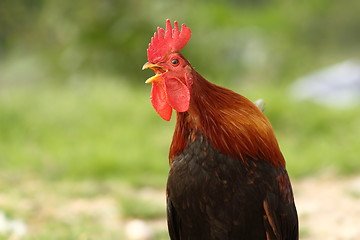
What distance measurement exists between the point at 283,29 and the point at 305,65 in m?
0.94

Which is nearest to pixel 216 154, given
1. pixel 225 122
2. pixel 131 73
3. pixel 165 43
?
pixel 225 122

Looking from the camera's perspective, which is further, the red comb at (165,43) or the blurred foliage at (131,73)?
the blurred foliage at (131,73)

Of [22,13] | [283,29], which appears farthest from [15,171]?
[283,29]

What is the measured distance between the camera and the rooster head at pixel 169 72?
2.67 m

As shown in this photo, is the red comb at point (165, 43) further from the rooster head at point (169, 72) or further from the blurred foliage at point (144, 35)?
the blurred foliage at point (144, 35)

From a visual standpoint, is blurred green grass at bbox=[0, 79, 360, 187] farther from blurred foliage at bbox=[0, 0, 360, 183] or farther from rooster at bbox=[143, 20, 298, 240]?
rooster at bbox=[143, 20, 298, 240]

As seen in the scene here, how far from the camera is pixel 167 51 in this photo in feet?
8.95

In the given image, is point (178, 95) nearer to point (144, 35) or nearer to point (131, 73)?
point (144, 35)

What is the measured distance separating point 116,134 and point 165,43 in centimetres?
469

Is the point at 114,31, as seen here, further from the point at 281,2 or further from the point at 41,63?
the point at 281,2

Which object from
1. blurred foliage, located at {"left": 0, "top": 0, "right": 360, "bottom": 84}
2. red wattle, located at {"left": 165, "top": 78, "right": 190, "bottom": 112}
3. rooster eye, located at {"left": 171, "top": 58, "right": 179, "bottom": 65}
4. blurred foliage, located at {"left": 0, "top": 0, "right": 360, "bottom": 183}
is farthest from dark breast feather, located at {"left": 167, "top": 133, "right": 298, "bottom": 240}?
blurred foliage, located at {"left": 0, "top": 0, "right": 360, "bottom": 84}

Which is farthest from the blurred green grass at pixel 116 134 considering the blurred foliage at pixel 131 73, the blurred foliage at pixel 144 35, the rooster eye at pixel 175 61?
the rooster eye at pixel 175 61

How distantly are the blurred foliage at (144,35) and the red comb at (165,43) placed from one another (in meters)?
7.10

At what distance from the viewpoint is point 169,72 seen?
8.87 feet
